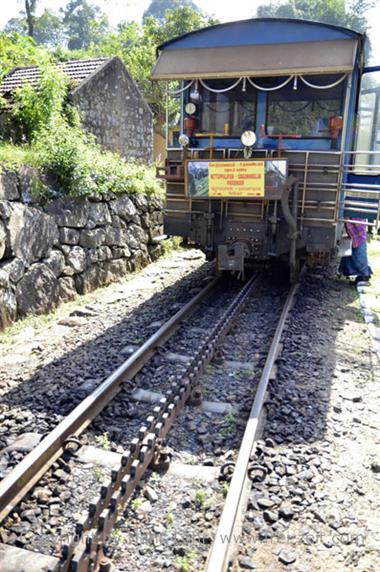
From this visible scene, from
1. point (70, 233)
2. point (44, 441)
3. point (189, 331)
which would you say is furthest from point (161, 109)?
point (44, 441)

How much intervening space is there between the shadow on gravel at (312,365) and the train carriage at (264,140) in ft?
2.92

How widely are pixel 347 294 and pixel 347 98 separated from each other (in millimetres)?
3312

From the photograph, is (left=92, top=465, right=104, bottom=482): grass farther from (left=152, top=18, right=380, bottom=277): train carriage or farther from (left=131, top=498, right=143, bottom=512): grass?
(left=152, top=18, right=380, bottom=277): train carriage

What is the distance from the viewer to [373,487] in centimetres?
350

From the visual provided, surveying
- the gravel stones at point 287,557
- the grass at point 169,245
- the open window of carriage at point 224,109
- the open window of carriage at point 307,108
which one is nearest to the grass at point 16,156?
the open window of carriage at point 224,109

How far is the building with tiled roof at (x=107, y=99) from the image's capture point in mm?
12969

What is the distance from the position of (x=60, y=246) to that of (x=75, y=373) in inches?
130

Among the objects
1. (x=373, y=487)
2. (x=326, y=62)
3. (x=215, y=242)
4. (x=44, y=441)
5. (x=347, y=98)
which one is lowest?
(x=373, y=487)

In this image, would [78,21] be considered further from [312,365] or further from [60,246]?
[312,365]

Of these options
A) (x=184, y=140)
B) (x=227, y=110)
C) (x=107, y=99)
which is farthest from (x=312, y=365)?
(x=107, y=99)

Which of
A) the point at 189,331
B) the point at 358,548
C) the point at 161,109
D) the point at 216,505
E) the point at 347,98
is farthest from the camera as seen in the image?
the point at 161,109

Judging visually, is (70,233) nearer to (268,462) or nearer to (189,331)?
(189,331)

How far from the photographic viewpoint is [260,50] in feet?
24.2

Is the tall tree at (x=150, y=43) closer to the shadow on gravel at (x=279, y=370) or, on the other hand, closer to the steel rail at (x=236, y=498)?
the shadow on gravel at (x=279, y=370)
